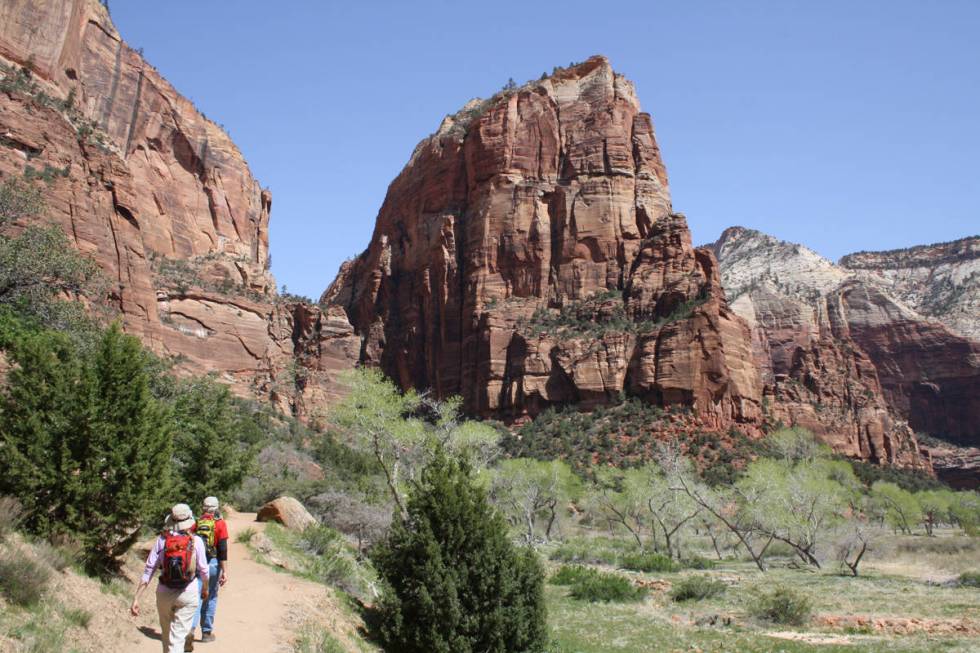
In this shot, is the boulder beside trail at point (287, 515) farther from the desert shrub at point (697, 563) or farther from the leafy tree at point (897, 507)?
the leafy tree at point (897, 507)

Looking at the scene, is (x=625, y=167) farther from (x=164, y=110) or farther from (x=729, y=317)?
(x=164, y=110)

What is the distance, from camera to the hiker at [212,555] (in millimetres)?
11133

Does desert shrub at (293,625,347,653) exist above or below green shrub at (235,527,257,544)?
below

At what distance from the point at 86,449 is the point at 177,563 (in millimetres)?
4045

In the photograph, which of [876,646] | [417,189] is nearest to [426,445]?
[876,646]

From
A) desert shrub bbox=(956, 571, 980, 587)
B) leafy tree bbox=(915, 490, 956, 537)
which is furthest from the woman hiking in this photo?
leafy tree bbox=(915, 490, 956, 537)

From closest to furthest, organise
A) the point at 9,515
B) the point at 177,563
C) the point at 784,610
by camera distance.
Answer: the point at 177,563 < the point at 9,515 < the point at 784,610

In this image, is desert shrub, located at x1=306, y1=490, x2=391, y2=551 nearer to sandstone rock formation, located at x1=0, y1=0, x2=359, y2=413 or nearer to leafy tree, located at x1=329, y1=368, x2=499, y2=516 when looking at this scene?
leafy tree, located at x1=329, y1=368, x2=499, y2=516

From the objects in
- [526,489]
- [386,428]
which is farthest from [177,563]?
[526,489]

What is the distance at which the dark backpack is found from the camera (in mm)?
11617

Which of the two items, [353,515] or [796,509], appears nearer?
[353,515]

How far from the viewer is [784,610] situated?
64.7ft

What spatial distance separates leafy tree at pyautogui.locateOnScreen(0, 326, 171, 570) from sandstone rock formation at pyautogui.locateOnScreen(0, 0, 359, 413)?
1139 inches

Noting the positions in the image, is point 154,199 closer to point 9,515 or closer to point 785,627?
point 9,515
